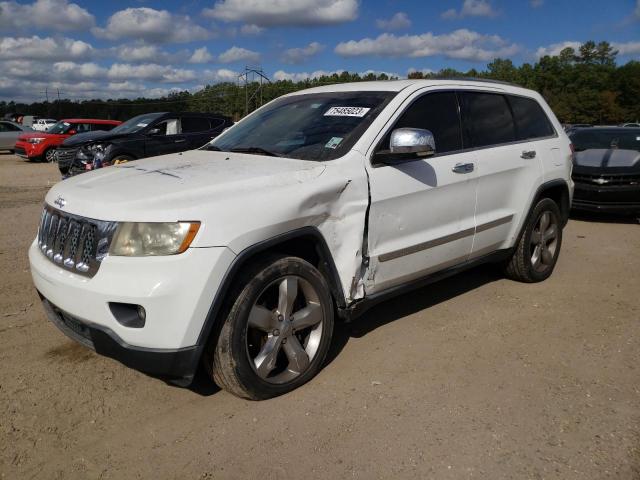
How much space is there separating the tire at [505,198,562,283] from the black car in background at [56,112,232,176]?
300 inches

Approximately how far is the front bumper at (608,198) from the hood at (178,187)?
265 inches

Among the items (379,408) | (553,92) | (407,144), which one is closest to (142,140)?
(407,144)

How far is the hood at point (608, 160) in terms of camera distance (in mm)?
8414

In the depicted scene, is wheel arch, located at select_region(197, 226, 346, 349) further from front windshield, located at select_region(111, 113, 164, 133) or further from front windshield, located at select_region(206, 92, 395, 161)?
front windshield, located at select_region(111, 113, 164, 133)

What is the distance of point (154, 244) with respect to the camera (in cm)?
264

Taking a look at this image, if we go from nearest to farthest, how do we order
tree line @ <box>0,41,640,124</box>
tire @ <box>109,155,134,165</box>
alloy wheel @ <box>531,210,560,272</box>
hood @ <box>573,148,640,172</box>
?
1. alloy wheel @ <box>531,210,560,272</box>
2. hood @ <box>573,148,640,172</box>
3. tire @ <box>109,155,134,165</box>
4. tree line @ <box>0,41,640,124</box>

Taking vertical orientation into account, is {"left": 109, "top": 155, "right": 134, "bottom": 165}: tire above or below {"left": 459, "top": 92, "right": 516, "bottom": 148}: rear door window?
below

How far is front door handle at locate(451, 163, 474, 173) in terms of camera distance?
3.98m

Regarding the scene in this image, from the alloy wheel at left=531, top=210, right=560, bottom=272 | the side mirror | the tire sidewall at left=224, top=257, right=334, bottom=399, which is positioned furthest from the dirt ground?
the side mirror

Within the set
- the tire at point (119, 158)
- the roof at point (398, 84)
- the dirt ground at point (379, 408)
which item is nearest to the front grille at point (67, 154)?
the tire at point (119, 158)

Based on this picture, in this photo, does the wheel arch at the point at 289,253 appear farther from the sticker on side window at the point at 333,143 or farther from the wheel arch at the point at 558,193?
the wheel arch at the point at 558,193

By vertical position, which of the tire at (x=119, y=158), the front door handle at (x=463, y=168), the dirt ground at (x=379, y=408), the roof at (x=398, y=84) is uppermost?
the roof at (x=398, y=84)

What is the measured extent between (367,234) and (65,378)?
2.05 m

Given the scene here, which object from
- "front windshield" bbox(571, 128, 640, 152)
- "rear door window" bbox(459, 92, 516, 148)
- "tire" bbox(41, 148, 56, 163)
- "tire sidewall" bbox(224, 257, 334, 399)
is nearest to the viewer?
"tire sidewall" bbox(224, 257, 334, 399)
